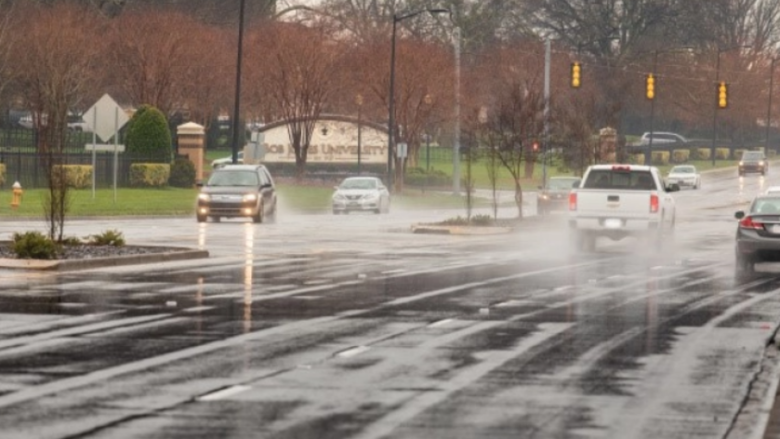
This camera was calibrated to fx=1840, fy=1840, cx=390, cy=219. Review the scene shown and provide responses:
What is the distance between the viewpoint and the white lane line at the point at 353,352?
17.2m

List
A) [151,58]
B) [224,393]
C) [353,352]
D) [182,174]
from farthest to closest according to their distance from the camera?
1. [151,58]
2. [182,174]
3. [353,352]
4. [224,393]

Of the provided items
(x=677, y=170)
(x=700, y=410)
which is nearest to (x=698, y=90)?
(x=677, y=170)

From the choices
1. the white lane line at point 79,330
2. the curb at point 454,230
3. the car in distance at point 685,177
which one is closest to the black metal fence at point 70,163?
the curb at point 454,230

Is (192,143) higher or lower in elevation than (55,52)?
lower

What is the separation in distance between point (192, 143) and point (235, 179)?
24100mm

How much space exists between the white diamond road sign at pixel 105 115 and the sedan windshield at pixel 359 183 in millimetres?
10466

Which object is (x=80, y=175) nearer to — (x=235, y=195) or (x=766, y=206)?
(x=235, y=195)

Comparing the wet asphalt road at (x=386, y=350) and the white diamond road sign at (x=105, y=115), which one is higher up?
the white diamond road sign at (x=105, y=115)

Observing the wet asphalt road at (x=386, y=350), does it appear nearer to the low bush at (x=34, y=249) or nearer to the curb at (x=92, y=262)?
the curb at (x=92, y=262)

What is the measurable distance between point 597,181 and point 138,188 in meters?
34.4

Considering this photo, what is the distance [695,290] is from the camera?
27.4 m

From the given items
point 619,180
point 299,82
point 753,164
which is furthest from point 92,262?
point 753,164

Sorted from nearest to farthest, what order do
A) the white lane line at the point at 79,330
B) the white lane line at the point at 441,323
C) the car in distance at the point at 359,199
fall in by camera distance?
the white lane line at the point at 79,330 < the white lane line at the point at 441,323 < the car in distance at the point at 359,199

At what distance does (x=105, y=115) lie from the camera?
57.8 meters
